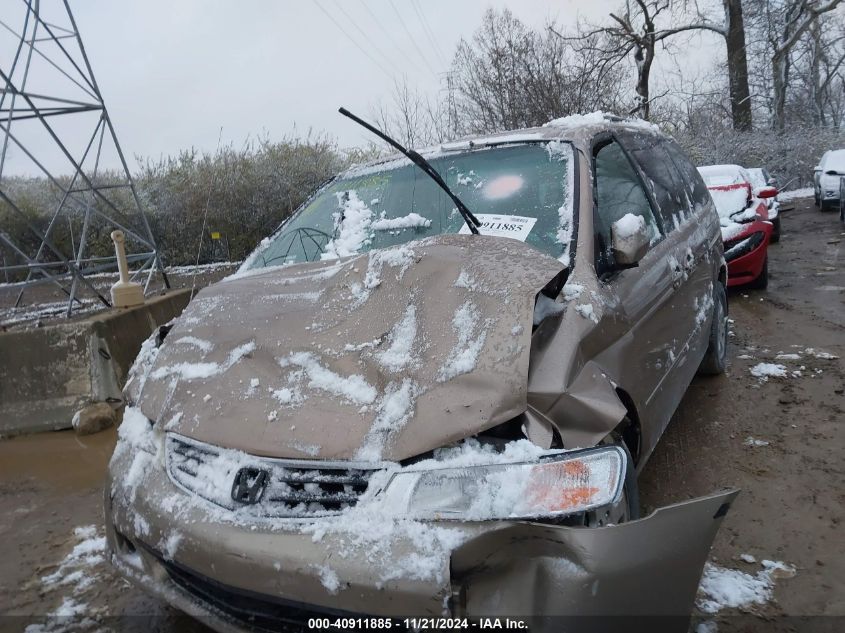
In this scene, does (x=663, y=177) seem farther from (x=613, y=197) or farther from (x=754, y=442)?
(x=754, y=442)

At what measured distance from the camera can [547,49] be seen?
15938 millimetres

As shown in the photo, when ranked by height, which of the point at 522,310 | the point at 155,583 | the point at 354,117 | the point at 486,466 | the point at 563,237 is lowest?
the point at 155,583

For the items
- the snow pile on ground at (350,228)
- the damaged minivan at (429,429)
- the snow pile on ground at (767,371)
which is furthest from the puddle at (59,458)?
the snow pile on ground at (767,371)

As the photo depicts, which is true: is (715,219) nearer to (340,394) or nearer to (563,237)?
(563,237)

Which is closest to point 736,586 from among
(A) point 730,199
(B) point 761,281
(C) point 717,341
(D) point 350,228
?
(D) point 350,228

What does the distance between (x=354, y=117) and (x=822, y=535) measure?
103 inches

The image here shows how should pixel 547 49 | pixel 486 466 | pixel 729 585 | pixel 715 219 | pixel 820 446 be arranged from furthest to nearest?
pixel 547 49 < pixel 715 219 < pixel 820 446 < pixel 729 585 < pixel 486 466

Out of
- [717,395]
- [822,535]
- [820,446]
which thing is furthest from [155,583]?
[717,395]

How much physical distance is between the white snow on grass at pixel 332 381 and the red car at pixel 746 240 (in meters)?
5.64

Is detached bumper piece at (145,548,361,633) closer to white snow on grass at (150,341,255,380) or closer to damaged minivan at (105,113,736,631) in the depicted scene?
damaged minivan at (105,113,736,631)

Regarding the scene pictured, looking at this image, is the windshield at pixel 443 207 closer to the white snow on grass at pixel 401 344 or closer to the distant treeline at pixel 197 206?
the white snow on grass at pixel 401 344

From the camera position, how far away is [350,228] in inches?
120

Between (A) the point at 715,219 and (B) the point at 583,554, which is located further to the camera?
(A) the point at 715,219

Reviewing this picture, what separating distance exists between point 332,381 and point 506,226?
1122mm
